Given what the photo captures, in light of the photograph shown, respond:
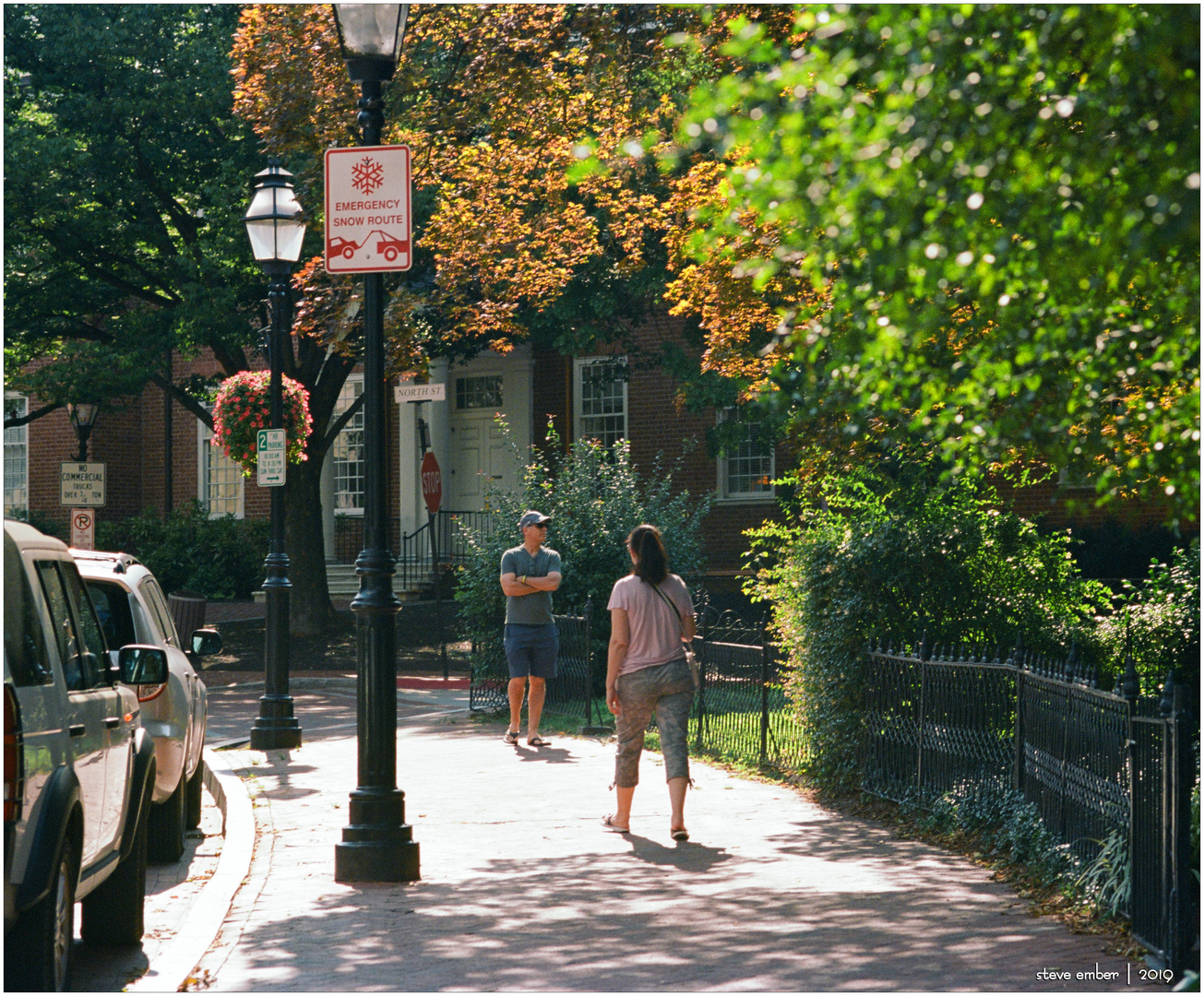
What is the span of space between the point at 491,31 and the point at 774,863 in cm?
756

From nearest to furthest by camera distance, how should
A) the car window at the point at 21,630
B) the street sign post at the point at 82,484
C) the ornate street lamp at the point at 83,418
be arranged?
the car window at the point at 21,630 → the street sign post at the point at 82,484 → the ornate street lamp at the point at 83,418

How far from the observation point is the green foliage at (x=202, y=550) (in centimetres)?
3086

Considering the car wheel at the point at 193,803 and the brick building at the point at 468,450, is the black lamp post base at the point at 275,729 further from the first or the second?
the brick building at the point at 468,450

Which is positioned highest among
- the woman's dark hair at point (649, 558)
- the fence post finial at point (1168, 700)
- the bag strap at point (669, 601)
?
the woman's dark hair at point (649, 558)

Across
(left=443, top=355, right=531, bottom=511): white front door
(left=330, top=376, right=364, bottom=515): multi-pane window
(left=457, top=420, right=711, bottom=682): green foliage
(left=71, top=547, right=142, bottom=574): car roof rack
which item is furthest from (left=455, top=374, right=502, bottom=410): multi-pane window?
(left=71, top=547, right=142, bottom=574): car roof rack

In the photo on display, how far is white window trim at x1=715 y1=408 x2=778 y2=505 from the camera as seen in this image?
1019 inches

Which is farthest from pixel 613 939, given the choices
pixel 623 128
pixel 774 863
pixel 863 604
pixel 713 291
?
pixel 623 128

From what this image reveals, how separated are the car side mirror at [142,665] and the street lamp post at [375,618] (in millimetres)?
1885

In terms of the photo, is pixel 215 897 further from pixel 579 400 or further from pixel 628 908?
pixel 579 400

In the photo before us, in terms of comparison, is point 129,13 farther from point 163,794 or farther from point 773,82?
point 773,82

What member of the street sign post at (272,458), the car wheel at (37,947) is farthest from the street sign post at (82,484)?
the car wheel at (37,947)

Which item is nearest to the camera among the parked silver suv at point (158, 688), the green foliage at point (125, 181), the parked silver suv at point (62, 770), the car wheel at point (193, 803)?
the parked silver suv at point (62, 770)

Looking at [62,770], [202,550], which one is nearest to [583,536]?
[62,770]

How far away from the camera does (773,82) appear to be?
3.46 m
